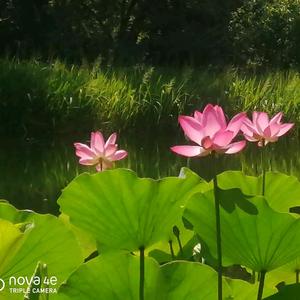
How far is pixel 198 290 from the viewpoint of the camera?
2.60 ft

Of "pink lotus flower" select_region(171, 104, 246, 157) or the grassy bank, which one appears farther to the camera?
the grassy bank

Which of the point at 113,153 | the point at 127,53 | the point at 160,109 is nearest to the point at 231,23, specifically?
the point at 127,53

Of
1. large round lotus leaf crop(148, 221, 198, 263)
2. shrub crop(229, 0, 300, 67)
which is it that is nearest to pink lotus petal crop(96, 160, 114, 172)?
large round lotus leaf crop(148, 221, 198, 263)

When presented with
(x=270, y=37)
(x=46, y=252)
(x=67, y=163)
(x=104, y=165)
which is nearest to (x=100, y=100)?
(x=67, y=163)

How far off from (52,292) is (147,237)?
0.41 feet

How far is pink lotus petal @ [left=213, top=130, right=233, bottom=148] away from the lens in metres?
0.80

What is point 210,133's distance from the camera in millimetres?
813

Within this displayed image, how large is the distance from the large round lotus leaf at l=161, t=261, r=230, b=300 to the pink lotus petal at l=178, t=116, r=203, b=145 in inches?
5.3

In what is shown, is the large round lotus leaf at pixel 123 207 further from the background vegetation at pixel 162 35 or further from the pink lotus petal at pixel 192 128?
the background vegetation at pixel 162 35

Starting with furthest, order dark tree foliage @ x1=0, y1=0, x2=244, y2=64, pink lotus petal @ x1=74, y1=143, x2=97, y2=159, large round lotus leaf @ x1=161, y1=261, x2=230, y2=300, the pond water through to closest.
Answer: dark tree foliage @ x1=0, y1=0, x2=244, y2=64 < the pond water < pink lotus petal @ x1=74, y1=143, x2=97, y2=159 < large round lotus leaf @ x1=161, y1=261, x2=230, y2=300

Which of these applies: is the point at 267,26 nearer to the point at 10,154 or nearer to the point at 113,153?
the point at 10,154

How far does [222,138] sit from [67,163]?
14.7ft

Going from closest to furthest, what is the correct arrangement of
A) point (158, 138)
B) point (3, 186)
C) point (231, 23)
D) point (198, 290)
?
point (198, 290) < point (3, 186) < point (158, 138) < point (231, 23)

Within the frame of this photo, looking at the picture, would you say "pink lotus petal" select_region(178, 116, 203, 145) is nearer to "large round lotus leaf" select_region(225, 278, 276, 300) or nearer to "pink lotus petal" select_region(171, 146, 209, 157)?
"pink lotus petal" select_region(171, 146, 209, 157)
